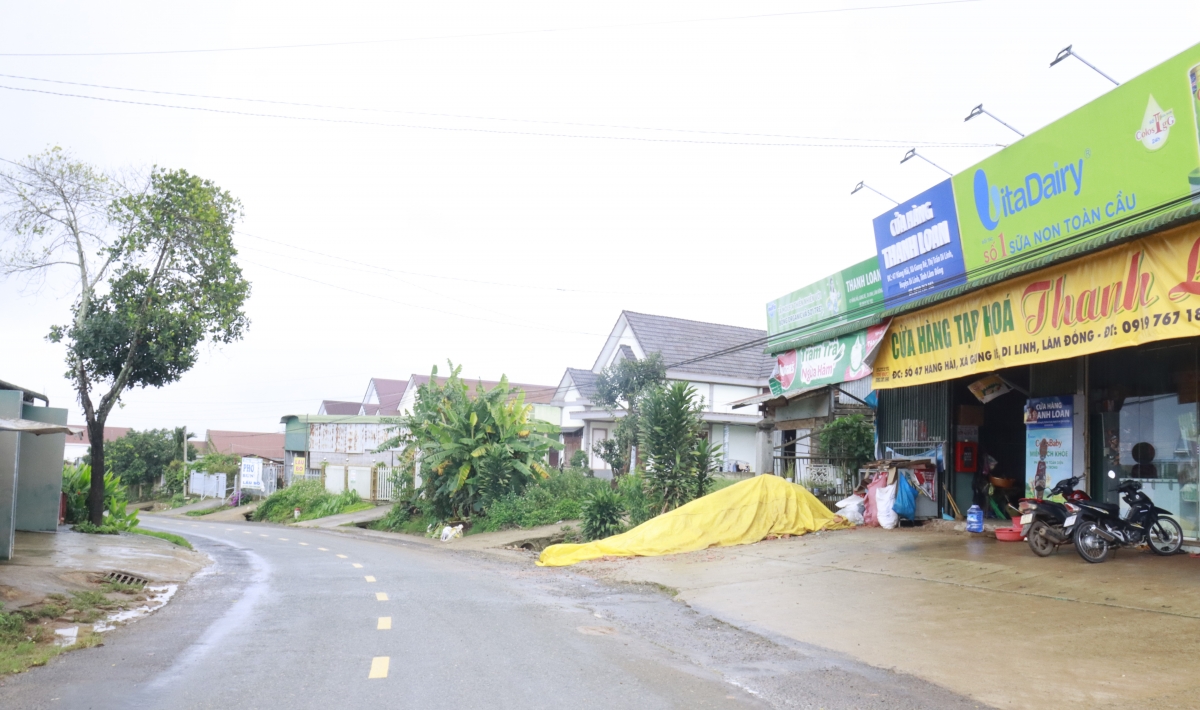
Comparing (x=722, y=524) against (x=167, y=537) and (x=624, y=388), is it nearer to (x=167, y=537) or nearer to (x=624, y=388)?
(x=624, y=388)

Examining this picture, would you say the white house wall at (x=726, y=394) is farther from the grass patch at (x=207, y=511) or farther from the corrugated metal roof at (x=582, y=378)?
the grass patch at (x=207, y=511)

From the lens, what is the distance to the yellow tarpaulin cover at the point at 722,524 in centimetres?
1733

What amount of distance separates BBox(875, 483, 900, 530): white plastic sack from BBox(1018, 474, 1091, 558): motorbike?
4326 millimetres

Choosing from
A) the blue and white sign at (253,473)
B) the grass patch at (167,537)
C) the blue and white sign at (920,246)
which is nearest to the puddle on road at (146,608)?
the grass patch at (167,537)

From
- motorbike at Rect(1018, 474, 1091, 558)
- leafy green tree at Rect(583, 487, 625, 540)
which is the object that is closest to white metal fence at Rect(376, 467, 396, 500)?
leafy green tree at Rect(583, 487, 625, 540)

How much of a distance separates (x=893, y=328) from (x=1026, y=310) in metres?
3.64

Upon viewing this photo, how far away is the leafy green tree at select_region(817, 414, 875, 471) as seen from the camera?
21.0 metres

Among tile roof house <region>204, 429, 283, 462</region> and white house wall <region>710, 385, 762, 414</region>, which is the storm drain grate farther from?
tile roof house <region>204, 429, 283, 462</region>

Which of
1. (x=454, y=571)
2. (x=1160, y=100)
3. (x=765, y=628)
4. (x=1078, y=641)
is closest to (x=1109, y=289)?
(x=1160, y=100)

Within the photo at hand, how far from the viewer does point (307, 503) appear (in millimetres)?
45062

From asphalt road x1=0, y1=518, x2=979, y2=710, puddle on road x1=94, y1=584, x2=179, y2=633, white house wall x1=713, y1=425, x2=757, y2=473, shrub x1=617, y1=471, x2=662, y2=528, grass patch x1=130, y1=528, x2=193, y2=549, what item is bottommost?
grass patch x1=130, y1=528, x2=193, y2=549

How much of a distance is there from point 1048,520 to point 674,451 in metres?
9.15

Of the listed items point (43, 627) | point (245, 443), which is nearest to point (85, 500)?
point (43, 627)

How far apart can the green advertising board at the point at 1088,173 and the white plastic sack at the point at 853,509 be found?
5.68 m
